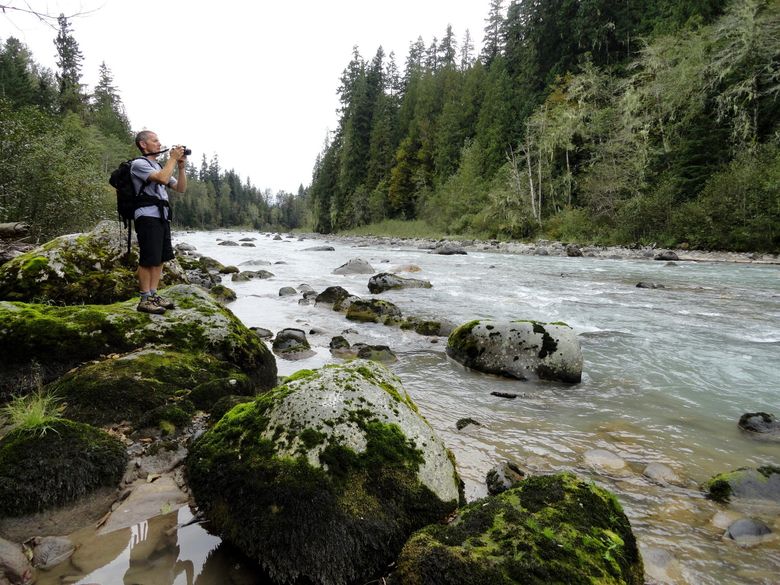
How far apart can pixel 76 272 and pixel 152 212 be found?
2378mm

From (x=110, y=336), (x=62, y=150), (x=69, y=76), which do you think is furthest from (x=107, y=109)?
(x=110, y=336)

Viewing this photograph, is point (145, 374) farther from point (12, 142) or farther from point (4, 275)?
point (12, 142)

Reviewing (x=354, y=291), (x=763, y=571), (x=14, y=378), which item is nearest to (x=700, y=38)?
(x=354, y=291)

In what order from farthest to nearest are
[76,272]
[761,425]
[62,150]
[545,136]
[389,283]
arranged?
[545,136] < [62,150] < [389,283] < [76,272] < [761,425]

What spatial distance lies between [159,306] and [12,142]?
12.9m

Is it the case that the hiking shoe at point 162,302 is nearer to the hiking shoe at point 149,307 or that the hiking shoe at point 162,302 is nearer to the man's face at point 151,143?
the hiking shoe at point 149,307

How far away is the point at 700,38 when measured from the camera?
26188 mm

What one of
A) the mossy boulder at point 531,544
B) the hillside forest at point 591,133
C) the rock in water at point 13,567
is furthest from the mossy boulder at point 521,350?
the hillside forest at point 591,133

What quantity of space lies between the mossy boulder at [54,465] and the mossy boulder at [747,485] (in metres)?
3.95

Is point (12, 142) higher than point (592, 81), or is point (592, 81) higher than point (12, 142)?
point (592, 81)

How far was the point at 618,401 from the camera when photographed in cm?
477

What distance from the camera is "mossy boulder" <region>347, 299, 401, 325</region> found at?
8445mm

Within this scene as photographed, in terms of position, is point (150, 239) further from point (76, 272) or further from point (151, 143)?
point (76, 272)

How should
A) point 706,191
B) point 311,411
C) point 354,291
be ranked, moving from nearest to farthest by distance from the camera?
point 311,411, point 354,291, point 706,191
